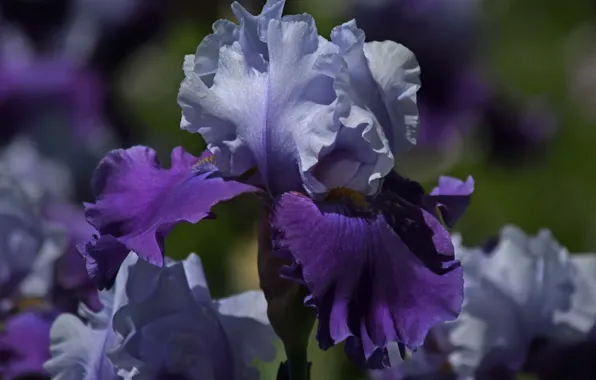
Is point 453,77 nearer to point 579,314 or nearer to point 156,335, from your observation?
point 579,314

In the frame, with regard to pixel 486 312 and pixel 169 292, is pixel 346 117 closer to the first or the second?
pixel 169 292

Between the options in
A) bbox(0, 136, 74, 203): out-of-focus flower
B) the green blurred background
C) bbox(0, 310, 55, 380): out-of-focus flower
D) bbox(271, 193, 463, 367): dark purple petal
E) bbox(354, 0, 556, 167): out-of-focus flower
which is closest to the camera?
bbox(271, 193, 463, 367): dark purple petal

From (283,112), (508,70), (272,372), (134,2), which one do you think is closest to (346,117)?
(283,112)

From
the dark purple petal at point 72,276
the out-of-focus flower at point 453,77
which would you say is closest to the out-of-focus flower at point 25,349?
the dark purple petal at point 72,276

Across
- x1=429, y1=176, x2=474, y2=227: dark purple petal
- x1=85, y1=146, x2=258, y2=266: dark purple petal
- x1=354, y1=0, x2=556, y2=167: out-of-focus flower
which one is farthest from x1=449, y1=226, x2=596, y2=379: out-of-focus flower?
x1=354, y1=0, x2=556, y2=167: out-of-focus flower

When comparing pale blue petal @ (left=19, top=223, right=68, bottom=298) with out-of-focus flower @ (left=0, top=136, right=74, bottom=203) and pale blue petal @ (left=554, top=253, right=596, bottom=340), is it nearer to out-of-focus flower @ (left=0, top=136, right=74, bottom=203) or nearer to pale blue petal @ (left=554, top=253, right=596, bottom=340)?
out-of-focus flower @ (left=0, top=136, right=74, bottom=203)

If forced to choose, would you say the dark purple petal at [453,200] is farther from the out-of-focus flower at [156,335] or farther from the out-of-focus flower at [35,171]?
the out-of-focus flower at [35,171]
